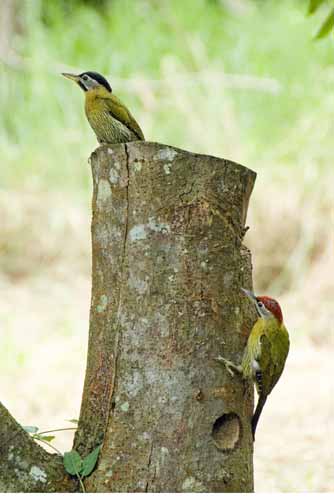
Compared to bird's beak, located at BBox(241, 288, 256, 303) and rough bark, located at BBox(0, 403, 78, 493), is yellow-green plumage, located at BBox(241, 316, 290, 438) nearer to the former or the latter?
bird's beak, located at BBox(241, 288, 256, 303)

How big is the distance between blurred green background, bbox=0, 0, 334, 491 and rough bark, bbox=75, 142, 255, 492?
3.51 metres

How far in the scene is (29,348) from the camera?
21.2 ft

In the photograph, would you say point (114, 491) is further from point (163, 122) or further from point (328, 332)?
point (163, 122)

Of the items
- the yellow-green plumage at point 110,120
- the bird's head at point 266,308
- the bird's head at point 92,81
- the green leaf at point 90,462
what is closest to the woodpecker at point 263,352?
the bird's head at point 266,308

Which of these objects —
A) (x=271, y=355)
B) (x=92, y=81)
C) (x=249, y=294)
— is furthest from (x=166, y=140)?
(x=249, y=294)

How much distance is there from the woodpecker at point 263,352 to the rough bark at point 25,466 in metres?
0.54

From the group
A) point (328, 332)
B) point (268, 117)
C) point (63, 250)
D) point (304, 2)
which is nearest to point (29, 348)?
point (63, 250)

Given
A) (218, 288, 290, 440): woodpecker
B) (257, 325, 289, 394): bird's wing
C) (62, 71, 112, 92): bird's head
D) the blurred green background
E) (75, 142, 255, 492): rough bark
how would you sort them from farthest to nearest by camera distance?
the blurred green background → (62, 71, 112, 92): bird's head → (257, 325, 289, 394): bird's wing → (218, 288, 290, 440): woodpecker → (75, 142, 255, 492): rough bark

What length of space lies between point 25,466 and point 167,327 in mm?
533

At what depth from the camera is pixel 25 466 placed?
2.47m

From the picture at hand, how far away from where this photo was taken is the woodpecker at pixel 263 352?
8.47 feet

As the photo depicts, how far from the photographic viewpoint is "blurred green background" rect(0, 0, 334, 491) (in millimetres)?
6914

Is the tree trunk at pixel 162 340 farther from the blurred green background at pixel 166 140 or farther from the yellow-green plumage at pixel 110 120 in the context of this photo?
the blurred green background at pixel 166 140

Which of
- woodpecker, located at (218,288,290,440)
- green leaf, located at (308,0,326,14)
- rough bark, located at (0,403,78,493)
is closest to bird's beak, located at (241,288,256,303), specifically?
woodpecker, located at (218,288,290,440)
